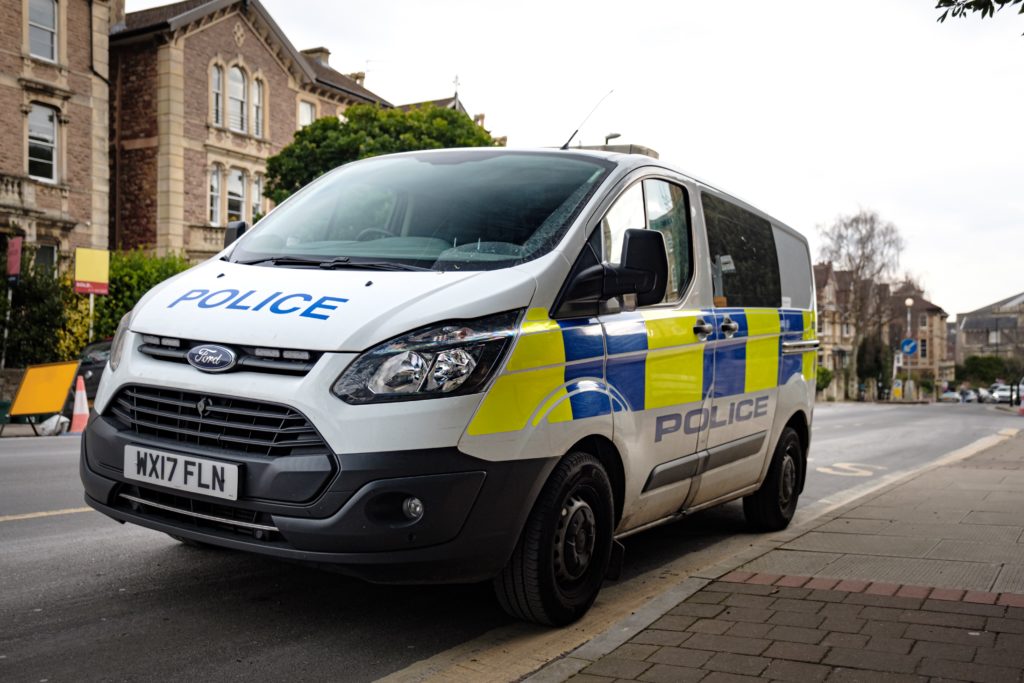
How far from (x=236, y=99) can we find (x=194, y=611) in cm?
3642

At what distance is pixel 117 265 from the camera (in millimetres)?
29047

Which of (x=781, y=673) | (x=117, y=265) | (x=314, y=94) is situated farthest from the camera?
(x=314, y=94)

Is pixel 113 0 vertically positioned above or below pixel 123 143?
above

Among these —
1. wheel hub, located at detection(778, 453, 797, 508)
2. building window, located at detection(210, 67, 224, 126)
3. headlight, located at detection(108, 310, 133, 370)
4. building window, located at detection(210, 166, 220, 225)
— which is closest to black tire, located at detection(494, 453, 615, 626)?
headlight, located at detection(108, 310, 133, 370)

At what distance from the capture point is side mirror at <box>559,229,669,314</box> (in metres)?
4.47

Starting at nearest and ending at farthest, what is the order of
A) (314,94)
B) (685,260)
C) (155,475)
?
(155,475) → (685,260) → (314,94)

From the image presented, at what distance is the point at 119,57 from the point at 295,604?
35863 millimetres

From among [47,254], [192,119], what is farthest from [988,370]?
[47,254]

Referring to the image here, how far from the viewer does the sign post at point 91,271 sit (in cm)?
2341

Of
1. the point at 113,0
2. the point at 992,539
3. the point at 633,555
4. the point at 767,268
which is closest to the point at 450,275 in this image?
the point at 633,555

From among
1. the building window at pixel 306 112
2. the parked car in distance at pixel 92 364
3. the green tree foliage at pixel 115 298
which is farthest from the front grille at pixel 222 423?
the building window at pixel 306 112

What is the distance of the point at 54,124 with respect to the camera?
103 ft

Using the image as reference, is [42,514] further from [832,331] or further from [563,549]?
[832,331]

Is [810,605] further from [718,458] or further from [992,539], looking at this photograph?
[992,539]
